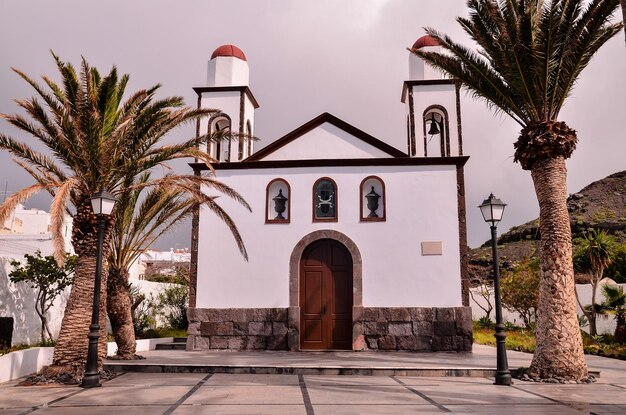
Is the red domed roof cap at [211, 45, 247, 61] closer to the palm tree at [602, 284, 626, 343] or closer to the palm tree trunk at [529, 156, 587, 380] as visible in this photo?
the palm tree trunk at [529, 156, 587, 380]

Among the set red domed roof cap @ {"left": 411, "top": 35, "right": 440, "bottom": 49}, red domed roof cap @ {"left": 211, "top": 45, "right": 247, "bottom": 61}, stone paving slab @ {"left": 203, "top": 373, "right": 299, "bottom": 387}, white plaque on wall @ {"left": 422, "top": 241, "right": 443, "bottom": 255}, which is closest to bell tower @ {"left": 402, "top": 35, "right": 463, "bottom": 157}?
red domed roof cap @ {"left": 411, "top": 35, "right": 440, "bottom": 49}

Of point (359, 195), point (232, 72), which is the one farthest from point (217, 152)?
point (359, 195)

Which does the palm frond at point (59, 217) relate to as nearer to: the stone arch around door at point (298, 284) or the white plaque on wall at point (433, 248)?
the stone arch around door at point (298, 284)

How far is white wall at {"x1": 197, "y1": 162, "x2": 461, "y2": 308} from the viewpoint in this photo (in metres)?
14.1

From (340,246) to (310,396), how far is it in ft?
22.7

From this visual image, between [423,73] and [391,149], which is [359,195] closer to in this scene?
[391,149]

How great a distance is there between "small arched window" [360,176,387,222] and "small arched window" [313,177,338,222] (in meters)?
0.78

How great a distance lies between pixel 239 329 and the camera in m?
14.1

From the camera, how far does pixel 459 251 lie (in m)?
14.1

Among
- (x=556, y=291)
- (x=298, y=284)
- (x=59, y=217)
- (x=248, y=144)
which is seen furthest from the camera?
(x=248, y=144)

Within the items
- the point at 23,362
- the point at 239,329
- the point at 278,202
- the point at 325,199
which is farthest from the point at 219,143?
the point at 23,362

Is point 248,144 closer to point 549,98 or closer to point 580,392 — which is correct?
point 549,98

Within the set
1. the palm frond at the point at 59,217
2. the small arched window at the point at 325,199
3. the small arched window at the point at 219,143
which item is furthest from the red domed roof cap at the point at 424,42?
the palm frond at the point at 59,217

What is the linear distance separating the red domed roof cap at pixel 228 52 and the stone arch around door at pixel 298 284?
6.27 m
